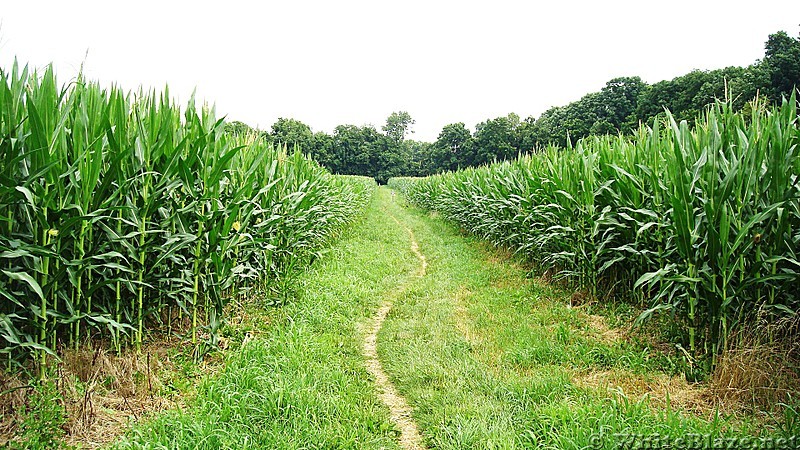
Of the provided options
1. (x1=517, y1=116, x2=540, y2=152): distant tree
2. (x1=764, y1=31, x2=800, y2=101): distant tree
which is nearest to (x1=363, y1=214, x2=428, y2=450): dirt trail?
(x1=764, y1=31, x2=800, y2=101): distant tree

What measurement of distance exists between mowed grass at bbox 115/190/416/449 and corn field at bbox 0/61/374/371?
2.17ft

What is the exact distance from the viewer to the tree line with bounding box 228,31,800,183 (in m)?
30.9

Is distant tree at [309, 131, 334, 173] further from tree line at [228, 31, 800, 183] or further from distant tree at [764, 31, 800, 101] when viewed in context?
distant tree at [764, 31, 800, 101]

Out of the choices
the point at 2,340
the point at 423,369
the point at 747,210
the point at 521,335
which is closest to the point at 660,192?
the point at 747,210

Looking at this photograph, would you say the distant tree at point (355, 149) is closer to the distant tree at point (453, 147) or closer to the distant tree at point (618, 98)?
the distant tree at point (453, 147)

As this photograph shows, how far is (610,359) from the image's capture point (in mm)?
4477

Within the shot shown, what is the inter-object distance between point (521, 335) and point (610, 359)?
101cm

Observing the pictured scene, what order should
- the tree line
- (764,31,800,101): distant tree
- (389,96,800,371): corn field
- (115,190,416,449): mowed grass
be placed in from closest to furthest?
(115,190,416,449): mowed grass < (389,96,800,371): corn field < (764,31,800,101): distant tree < the tree line

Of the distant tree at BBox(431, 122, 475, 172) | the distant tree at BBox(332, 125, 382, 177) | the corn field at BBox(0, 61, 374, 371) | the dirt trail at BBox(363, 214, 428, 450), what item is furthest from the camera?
the distant tree at BBox(332, 125, 382, 177)

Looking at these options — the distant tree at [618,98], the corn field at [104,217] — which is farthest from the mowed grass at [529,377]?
the distant tree at [618,98]

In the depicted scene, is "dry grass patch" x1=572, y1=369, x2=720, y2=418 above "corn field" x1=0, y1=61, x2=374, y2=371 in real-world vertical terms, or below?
below

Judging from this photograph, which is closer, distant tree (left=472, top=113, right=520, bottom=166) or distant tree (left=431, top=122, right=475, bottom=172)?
distant tree (left=472, top=113, right=520, bottom=166)

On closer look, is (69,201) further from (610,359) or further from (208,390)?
(610,359)

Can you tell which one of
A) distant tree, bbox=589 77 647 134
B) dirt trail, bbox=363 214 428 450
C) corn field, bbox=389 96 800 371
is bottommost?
dirt trail, bbox=363 214 428 450
